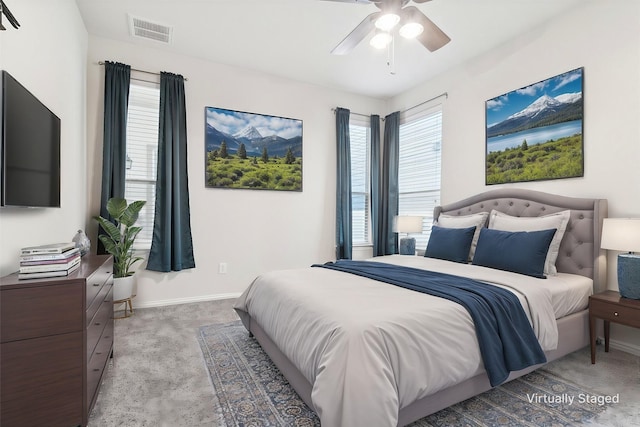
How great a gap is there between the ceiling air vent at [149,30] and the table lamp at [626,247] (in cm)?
420

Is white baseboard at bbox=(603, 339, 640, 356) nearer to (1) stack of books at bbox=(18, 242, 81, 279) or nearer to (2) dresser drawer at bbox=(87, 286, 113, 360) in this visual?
(2) dresser drawer at bbox=(87, 286, 113, 360)

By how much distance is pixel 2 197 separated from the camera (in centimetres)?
151

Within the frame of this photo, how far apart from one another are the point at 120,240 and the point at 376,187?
3.41m

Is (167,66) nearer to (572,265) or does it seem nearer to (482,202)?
(482,202)

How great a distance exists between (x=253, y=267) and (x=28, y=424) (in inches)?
112

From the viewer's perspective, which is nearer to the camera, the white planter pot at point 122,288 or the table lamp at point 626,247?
the table lamp at point 626,247

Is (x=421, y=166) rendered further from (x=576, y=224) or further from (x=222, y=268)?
(x=222, y=268)

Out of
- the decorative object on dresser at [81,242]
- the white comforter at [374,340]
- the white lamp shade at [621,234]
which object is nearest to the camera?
the white comforter at [374,340]

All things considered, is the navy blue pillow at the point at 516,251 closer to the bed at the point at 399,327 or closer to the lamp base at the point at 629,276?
the bed at the point at 399,327

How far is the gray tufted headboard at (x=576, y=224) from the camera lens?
2543 mm

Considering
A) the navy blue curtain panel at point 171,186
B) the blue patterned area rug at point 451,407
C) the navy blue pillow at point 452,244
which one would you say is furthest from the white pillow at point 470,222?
the navy blue curtain panel at point 171,186

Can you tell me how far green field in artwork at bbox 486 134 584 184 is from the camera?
9.22ft

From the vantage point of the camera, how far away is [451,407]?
176 cm

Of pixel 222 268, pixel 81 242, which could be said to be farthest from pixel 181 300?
pixel 81 242
